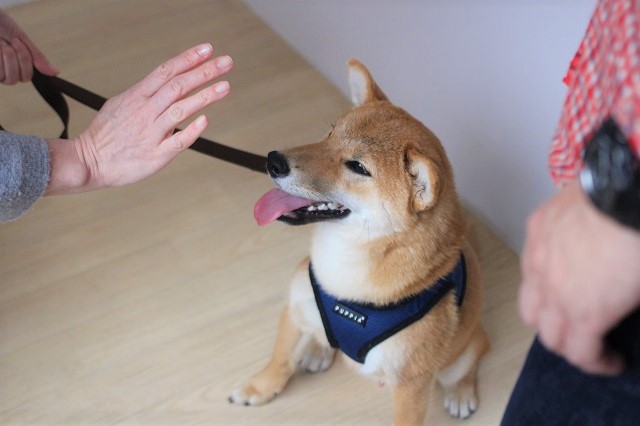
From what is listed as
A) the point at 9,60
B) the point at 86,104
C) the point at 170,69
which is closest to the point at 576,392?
the point at 170,69

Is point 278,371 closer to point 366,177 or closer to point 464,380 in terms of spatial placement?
point 464,380

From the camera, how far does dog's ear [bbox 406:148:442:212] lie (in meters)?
1.03

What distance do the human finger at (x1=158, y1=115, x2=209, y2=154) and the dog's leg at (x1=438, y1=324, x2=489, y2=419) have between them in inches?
27.6

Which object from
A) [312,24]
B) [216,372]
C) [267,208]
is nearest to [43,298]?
[216,372]

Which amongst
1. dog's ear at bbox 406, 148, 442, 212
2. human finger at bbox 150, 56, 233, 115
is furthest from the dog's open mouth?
human finger at bbox 150, 56, 233, 115

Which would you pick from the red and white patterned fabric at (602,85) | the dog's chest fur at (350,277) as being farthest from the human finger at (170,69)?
the red and white patterned fabric at (602,85)

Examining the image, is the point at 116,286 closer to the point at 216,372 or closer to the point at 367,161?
the point at 216,372

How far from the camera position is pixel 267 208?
120 cm

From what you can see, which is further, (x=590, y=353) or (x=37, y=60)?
(x=37, y=60)

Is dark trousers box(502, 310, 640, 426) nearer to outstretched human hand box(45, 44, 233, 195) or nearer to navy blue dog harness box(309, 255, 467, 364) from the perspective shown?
navy blue dog harness box(309, 255, 467, 364)

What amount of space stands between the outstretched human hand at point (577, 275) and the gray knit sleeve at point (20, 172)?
0.81 m

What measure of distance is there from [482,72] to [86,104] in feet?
2.85

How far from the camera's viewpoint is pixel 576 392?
73 centimetres

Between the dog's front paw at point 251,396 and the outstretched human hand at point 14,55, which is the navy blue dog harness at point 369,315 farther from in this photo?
the outstretched human hand at point 14,55
